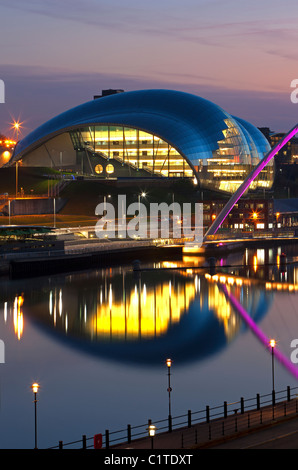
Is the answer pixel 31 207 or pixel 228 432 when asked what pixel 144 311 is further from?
pixel 31 207

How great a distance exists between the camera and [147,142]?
123000mm

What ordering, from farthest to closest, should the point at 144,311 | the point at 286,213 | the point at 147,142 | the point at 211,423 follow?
1. the point at 147,142
2. the point at 286,213
3. the point at 144,311
4. the point at 211,423

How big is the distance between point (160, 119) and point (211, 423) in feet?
314

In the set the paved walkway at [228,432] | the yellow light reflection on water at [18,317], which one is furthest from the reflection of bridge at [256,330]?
the yellow light reflection on water at [18,317]

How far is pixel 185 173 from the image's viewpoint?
121500 millimetres

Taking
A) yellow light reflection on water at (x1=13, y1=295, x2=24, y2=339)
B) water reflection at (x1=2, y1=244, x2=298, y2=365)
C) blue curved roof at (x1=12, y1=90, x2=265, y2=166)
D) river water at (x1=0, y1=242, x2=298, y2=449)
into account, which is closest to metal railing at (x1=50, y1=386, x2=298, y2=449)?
river water at (x1=0, y1=242, x2=298, y2=449)

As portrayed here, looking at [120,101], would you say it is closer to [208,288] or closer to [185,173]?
[185,173]

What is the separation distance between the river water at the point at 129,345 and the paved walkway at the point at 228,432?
12.2ft

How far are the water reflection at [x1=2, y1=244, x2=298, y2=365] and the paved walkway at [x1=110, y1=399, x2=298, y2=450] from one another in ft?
39.4

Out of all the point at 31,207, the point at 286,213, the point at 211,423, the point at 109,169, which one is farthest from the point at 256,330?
the point at 109,169

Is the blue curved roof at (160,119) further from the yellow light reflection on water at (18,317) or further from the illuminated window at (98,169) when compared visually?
the yellow light reflection on water at (18,317)

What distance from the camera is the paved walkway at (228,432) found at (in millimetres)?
26078
